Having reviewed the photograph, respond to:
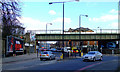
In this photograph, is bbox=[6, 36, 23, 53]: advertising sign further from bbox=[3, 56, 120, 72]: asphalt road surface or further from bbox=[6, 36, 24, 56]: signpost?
bbox=[3, 56, 120, 72]: asphalt road surface

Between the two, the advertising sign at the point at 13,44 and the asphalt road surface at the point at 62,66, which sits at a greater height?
the advertising sign at the point at 13,44

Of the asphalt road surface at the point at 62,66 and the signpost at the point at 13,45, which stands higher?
the signpost at the point at 13,45

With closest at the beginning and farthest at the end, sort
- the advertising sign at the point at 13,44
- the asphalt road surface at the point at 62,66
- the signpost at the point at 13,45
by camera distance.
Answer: the asphalt road surface at the point at 62,66
the signpost at the point at 13,45
the advertising sign at the point at 13,44

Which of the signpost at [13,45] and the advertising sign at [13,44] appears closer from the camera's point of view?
the signpost at [13,45]

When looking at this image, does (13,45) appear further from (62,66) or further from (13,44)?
(62,66)

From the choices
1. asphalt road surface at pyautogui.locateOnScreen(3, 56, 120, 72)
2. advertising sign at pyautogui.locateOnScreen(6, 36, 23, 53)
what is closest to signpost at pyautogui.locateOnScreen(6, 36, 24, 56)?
advertising sign at pyautogui.locateOnScreen(6, 36, 23, 53)

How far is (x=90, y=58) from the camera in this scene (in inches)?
1026

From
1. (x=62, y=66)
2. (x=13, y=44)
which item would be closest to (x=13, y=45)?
(x=13, y=44)

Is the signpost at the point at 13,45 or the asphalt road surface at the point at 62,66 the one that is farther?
the signpost at the point at 13,45

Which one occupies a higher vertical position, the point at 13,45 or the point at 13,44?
the point at 13,44

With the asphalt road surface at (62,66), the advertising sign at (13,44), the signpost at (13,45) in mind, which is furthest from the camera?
the advertising sign at (13,44)

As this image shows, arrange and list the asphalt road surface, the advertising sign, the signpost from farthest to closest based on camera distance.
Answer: the advertising sign < the signpost < the asphalt road surface

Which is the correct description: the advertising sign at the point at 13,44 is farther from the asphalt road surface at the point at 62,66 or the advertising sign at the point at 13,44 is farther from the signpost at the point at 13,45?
the asphalt road surface at the point at 62,66

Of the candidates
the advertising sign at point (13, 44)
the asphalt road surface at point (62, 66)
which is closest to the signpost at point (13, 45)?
the advertising sign at point (13, 44)
